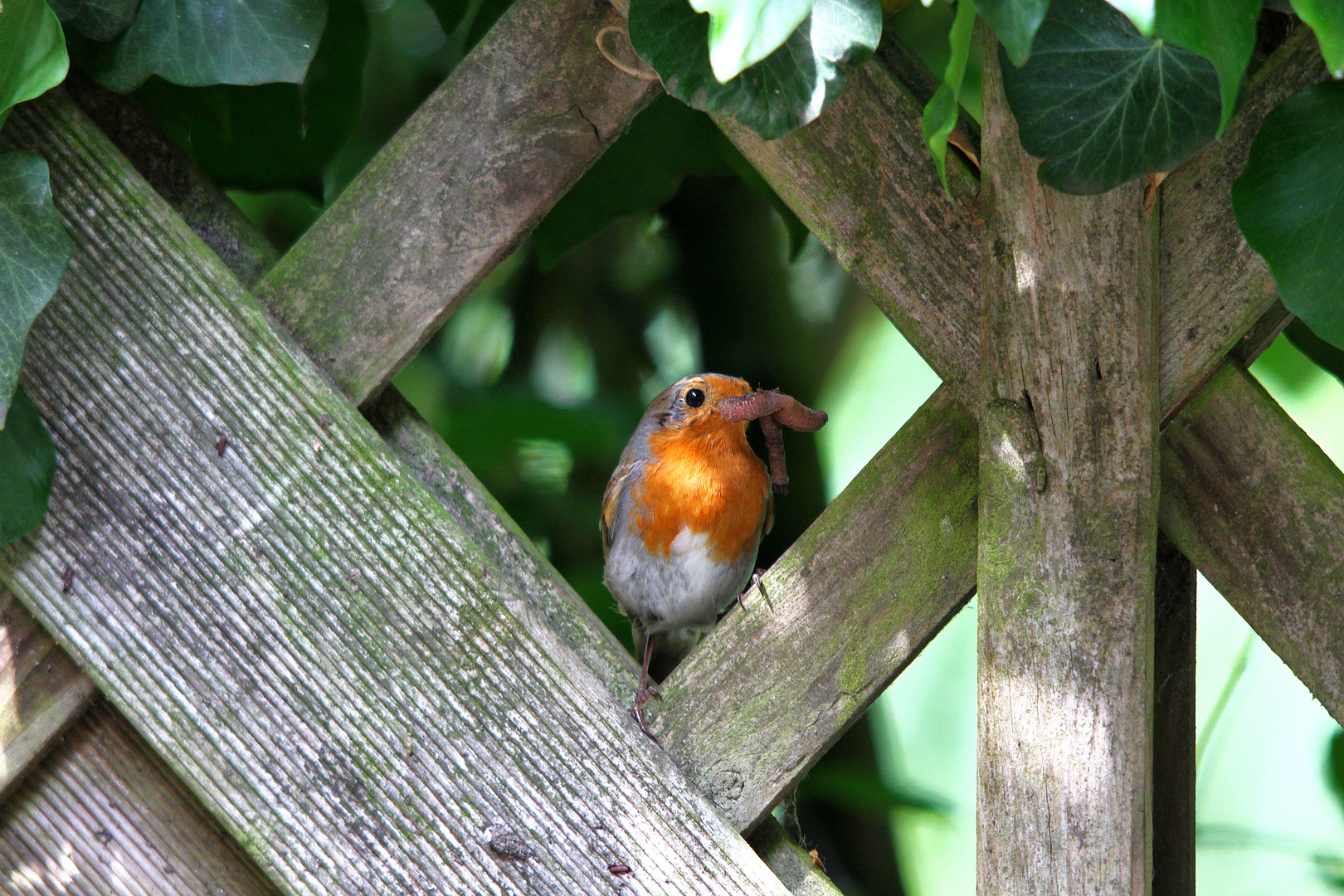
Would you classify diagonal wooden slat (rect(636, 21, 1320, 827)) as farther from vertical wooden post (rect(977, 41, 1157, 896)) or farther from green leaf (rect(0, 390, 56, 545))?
green leaf (rect(0, 390, 56, 545))

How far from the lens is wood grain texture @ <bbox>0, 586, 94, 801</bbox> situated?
4.34 feet

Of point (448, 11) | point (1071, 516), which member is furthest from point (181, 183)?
point (1071, 516)

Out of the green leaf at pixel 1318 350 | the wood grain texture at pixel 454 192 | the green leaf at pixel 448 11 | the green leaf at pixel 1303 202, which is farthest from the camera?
the green leaf at pixel 448 11

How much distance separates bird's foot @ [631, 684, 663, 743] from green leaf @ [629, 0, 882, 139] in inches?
26.2

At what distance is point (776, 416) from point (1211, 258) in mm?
655

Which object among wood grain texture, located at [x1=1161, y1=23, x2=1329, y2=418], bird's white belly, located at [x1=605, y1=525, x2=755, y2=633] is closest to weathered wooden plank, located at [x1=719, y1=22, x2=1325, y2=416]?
wood grain texture, located at [x1=1161, y1=23, x2=1329, y2=418]

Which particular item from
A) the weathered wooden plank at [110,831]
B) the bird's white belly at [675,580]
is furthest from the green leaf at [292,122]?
the bird's white belly at [675,580]

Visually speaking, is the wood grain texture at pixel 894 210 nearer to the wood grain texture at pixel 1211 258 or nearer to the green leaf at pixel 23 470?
the wood grain texture at pixel 1211 258

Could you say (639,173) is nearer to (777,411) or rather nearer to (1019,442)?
(777,411)

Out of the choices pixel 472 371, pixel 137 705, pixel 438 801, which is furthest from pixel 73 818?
pixel 472 371

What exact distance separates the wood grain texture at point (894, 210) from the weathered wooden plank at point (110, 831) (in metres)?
1.04

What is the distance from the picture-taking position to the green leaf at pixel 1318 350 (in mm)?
1405

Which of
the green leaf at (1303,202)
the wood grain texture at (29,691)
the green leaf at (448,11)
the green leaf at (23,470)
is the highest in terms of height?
the green leaf at (448,11)

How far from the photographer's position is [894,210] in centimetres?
120
